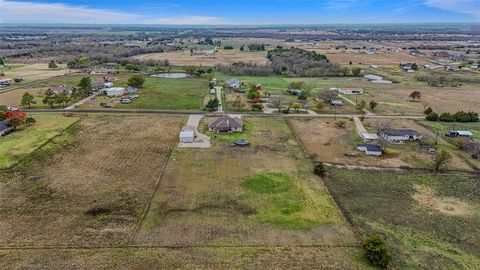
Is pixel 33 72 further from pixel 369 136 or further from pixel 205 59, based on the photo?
pixel 369 136

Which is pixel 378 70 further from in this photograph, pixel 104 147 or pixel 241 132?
pixel 104 147

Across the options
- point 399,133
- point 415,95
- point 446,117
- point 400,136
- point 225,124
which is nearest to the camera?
point 400,136

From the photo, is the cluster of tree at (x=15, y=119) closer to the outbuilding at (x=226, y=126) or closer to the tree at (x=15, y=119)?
the tree at (x=15, y=119)

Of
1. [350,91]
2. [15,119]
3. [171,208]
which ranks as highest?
[350,91]

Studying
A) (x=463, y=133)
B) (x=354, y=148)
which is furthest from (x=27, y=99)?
(x=463, y=133)

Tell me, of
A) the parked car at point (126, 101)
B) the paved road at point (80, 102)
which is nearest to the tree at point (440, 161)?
the parked car at point (126, 101)

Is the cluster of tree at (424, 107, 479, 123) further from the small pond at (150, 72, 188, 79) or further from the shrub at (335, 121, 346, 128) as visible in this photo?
the small pond at (150, 72, 188, 79)

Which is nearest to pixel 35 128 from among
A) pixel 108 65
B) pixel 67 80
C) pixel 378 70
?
pixel 67 80
